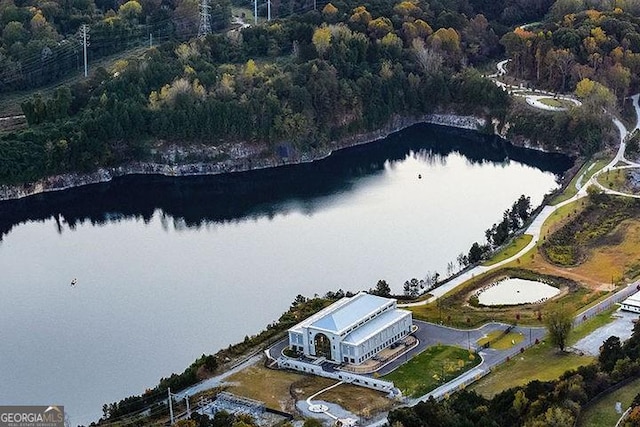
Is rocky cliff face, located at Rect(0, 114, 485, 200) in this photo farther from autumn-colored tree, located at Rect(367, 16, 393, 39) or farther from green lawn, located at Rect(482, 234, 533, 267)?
green lawn, located at Rect(482, 234, 533, 267)

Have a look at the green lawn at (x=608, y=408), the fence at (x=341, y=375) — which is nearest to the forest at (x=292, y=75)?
the fence at (x=341, y=375)

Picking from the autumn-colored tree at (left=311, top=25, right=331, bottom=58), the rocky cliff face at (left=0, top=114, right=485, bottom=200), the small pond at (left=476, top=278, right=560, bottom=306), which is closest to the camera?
the small pond at (left=476, top=278, right=560, bottom=306)

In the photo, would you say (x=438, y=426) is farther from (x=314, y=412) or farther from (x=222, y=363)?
(x=222, y=363)

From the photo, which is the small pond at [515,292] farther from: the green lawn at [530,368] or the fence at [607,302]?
the green lawn at [530,368]

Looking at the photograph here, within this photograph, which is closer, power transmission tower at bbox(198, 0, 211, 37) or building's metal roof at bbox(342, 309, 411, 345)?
building's metal roof at bbox(342, 309, 411, 345)

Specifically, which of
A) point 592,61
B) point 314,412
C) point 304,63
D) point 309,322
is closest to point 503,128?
point 592,61

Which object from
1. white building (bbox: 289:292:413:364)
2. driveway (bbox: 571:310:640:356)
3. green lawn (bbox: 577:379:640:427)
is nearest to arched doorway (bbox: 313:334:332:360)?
white building (bbox: 289:292:413:364)

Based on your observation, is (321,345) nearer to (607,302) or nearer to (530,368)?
(530,368)
